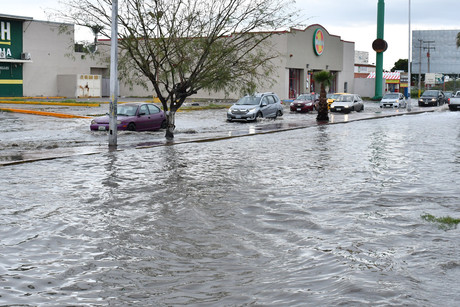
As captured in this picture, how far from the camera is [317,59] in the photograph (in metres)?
72.1

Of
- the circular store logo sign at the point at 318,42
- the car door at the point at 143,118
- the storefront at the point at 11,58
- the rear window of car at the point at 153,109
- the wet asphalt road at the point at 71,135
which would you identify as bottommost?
the wet asphalt road at the point at 71,135

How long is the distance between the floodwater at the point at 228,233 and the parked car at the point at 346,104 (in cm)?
3139

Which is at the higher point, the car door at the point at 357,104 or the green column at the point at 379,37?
the green column at the point at 379,37

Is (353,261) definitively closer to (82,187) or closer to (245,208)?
(245,208)

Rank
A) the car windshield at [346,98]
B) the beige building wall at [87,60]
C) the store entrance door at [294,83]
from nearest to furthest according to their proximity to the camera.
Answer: the car windshield at [346,98], the beige building wall at [87,60], the store entrance door at [294,83]

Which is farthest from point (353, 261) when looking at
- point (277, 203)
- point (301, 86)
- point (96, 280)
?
point (301, 86)

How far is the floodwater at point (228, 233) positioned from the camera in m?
6.11

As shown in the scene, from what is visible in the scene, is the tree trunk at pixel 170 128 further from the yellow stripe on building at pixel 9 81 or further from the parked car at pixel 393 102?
the yellow stripe on building at pixel 9 81

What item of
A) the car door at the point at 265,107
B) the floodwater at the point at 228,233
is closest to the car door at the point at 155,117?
the car door at the point at 265,107

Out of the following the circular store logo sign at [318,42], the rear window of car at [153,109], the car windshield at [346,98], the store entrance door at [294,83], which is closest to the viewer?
the rear window of car at [153,109]

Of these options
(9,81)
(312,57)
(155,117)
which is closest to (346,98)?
(312,57)

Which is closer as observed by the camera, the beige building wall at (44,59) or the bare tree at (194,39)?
the bare tree at (194,39)

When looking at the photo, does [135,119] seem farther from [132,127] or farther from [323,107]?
[323,107]

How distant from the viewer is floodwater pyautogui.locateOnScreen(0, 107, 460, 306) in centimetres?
611
